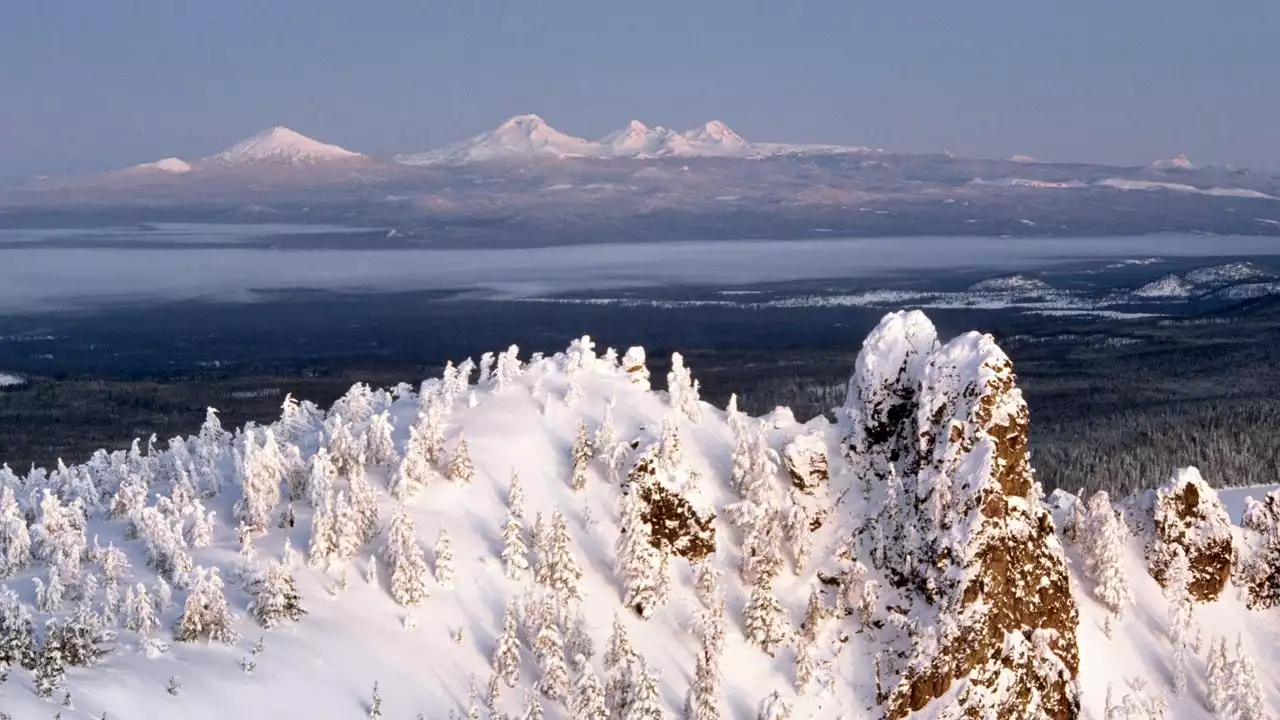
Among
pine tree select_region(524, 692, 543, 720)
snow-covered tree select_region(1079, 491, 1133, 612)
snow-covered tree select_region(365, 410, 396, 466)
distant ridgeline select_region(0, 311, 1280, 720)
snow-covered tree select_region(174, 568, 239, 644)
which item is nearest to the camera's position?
snow-covered tree select_region(174, 568, 239, 644)

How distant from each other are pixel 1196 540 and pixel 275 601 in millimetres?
51104

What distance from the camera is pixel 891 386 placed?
66.7 meters

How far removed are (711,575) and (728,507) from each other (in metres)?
5.10

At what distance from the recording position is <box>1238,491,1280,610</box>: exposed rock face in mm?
70250

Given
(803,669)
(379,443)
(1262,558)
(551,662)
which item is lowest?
(803,669)

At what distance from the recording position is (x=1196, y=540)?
69438mm

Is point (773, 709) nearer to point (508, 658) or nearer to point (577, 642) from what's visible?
point (577, 642)

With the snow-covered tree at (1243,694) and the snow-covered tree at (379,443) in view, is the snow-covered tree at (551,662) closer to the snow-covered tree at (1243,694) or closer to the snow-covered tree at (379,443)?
the snow-covered tree at (379,443)

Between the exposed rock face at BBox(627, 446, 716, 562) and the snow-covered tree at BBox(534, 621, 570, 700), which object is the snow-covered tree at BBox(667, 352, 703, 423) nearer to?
the exposed rock face at BBox(627, 446, 716, 562)

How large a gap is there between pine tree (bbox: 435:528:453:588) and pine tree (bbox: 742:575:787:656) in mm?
14612

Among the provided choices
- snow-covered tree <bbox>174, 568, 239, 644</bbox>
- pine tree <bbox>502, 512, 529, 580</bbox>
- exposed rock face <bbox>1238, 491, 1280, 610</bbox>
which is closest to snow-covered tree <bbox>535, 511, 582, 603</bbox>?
pine tree <bbox>502, 512, 529, 580</bbox>

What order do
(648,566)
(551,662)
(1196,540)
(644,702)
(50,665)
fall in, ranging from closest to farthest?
(50,665) < (644,702) < (551,662) < (648,566) < (1196,540)

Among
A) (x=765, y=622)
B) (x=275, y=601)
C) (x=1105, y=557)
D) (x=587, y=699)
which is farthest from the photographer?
(x=1105, y=557)

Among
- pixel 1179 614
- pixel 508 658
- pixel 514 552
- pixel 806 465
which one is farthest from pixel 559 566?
pixel 1179 614
